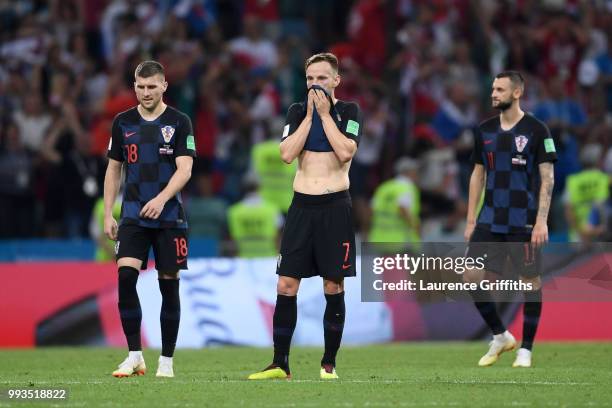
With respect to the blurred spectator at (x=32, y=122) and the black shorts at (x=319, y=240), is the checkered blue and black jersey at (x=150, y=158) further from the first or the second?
the blurred spectator at (x=32, y=122)

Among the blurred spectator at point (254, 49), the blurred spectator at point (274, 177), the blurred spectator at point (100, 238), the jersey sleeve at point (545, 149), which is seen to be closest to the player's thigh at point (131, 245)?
the jersey sleeve at point (545, 149)

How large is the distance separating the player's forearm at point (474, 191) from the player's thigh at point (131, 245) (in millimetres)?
3130

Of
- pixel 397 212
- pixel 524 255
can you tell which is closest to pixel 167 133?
pixel 524 255

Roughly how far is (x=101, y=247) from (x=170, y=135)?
756cm

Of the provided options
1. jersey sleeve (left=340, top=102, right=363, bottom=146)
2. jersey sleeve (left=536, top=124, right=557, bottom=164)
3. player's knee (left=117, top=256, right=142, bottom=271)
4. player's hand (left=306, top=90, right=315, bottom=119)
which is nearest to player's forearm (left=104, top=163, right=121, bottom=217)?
player's knee (left=117, top=256, right=142, bottom=271)

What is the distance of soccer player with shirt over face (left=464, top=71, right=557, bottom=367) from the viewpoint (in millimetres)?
11680

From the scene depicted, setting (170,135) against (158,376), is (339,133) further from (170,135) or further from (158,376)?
(158,376)

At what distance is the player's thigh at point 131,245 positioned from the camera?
10.2m

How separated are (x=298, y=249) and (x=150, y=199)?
1224 millimetres

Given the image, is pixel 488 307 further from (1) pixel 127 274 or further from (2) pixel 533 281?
(1) pixel 127 274

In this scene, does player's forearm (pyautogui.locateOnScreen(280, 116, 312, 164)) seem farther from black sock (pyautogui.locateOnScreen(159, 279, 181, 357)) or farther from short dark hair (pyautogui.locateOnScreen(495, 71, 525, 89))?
short dark hair (pyautogui.locateOnScreen(495, 71, 525, 89))

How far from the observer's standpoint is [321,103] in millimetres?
9891

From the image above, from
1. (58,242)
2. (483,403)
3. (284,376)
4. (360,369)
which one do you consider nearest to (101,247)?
(58,242)

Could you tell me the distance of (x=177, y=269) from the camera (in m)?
10.3
